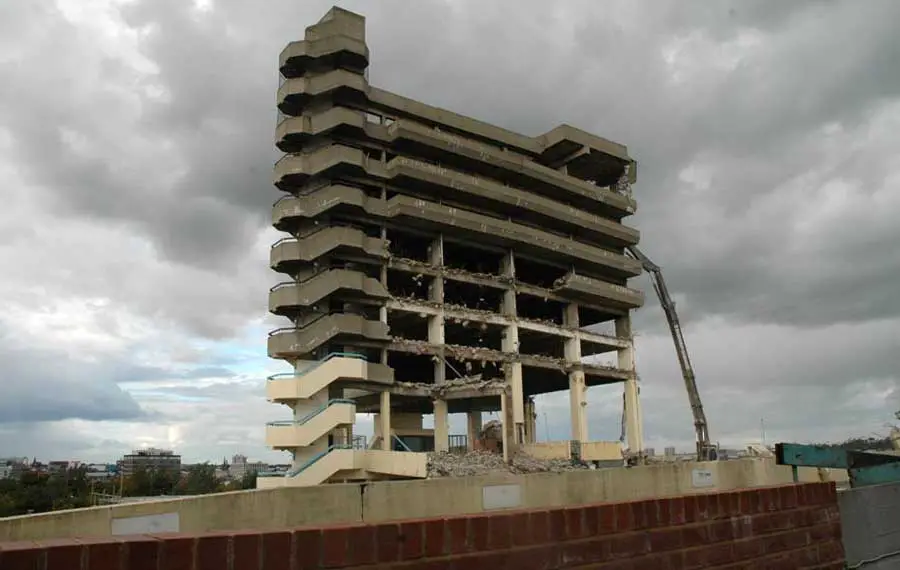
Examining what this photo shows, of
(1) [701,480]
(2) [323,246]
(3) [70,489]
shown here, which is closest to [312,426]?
(2) [323,246]

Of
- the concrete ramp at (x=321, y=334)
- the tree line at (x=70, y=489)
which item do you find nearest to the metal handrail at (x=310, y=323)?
the concrete ramp at (x=321, y=334)

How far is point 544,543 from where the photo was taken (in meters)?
4.46

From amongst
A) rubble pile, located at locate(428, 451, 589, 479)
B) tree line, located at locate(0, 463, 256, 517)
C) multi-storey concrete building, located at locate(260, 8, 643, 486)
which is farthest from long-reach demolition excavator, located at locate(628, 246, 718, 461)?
tree line, located at locate(0, 463, 256, 517)

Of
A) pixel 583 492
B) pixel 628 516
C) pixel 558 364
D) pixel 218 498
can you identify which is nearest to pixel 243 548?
pixel 628 516

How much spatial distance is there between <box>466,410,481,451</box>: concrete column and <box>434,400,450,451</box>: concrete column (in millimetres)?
5126

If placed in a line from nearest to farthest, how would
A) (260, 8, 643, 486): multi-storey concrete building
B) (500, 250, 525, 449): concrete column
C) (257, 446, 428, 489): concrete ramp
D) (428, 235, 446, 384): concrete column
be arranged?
(257, 446, 428, 489): concrete ramp
(260, 8, 643, 486): multi-storey concrete building
(428, 235, 446, 384): concrete column
(500, 250, 525, 449): concrete column

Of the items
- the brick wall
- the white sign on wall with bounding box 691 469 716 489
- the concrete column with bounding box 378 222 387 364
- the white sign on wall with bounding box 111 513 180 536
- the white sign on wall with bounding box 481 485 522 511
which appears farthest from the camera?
the concrete column with bounding box 378 222 387 364

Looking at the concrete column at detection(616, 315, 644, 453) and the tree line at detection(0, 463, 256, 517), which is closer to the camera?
the concrete column at detection(616, 315, 644, 453)

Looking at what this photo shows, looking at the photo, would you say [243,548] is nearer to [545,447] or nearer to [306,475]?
[306,475]

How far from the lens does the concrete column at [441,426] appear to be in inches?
1773

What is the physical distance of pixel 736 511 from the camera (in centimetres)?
580

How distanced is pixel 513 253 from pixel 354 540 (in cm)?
4766

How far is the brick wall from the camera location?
3172 millimetres

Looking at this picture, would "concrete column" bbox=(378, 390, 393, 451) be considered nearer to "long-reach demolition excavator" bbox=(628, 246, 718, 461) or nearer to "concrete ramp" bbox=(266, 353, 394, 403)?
"concrete ramp" bbox=(266, 353, 394, 403)
